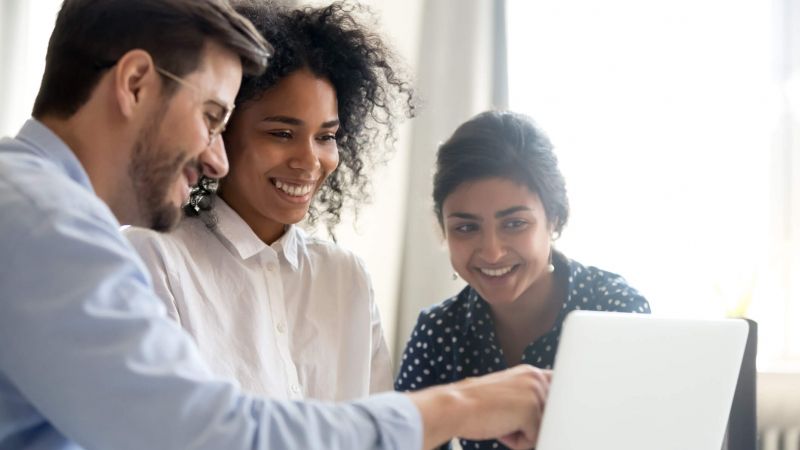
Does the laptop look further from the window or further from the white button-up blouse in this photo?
the window

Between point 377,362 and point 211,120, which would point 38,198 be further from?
point 377,362

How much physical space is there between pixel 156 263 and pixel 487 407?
76cm

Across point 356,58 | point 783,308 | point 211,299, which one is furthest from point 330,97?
point 783,308

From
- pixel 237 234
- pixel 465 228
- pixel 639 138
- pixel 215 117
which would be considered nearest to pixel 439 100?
pixel 639 138

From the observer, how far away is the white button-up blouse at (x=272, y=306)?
5.38 ft

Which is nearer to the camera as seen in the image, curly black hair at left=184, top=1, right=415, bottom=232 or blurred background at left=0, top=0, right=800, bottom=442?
curly black hair at left=184, top=1, right=415, bottom=232

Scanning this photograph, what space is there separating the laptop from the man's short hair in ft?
1.61

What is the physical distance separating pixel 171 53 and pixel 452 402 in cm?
47

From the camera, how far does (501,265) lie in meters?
1.98

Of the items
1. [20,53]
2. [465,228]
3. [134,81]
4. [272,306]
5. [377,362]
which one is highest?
[20,53]

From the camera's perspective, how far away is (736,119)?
307 centimetres

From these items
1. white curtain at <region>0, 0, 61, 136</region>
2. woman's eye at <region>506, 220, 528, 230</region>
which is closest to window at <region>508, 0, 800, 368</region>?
woman's eye at <region>506, 220, 528, 230</region>

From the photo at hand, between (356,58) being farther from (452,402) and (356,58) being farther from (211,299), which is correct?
(452,402)

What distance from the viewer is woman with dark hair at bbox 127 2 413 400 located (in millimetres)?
1659
